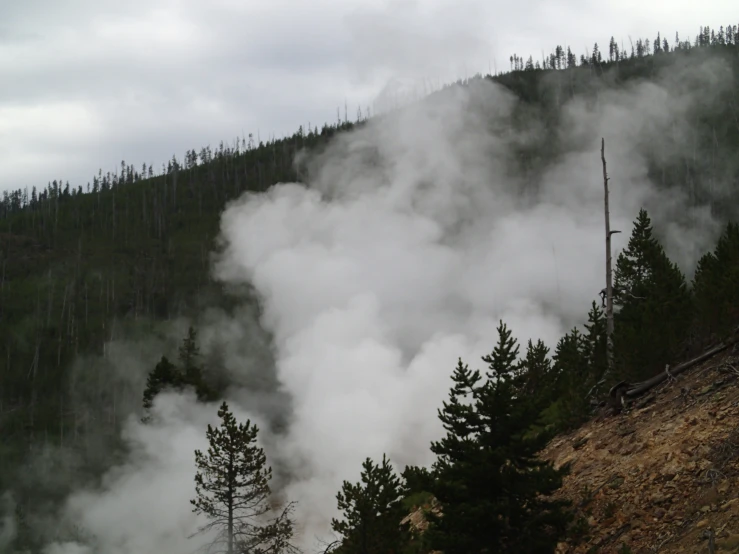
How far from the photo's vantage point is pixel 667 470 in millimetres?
10742

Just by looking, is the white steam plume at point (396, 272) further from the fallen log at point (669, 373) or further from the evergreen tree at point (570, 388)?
the fallen log at point (669, 373)

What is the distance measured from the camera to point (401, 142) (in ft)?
275

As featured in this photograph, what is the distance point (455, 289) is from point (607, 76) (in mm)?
74807

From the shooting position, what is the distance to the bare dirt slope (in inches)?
361

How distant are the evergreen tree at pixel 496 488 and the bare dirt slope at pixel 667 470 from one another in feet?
2.77

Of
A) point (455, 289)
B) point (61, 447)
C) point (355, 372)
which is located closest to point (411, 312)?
point (455, 289)

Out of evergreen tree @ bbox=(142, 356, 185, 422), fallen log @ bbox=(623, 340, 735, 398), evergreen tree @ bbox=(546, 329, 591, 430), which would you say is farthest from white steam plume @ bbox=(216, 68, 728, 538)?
fallen log @ bbox=(623, 340, 735, 398)

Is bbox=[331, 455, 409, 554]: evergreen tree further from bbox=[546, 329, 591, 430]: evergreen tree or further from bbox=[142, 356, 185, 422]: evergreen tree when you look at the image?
bbox=[142, 356, 185, 422]: evergreen tree

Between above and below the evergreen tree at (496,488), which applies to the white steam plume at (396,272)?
above

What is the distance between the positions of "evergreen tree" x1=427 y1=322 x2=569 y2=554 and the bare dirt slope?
843 millimetres

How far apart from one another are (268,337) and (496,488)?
5269 cm

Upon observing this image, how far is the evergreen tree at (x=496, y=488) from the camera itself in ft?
31.5

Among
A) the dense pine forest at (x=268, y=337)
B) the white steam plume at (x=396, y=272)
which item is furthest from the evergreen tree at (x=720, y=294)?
the white steam plume at (x=396, y=272)

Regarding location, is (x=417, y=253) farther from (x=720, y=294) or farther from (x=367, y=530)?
(x=367, y=530)
